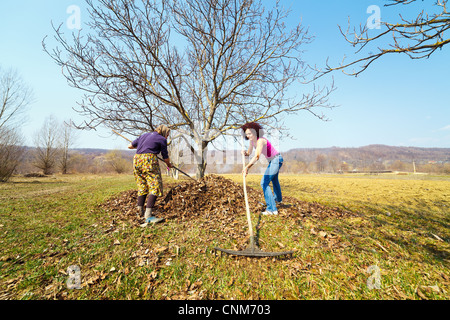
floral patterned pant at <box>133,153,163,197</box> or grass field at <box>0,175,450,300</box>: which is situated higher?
floral patterned pant at <box>133,153,163,197</box>

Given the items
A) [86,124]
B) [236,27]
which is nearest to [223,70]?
[236,27]

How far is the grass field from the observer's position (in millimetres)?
2012

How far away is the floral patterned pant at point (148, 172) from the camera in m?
3.84

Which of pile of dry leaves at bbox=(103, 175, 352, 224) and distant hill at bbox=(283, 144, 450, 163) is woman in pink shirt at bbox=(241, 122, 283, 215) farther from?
distant hill at bbox=(283, 144, 450, 163)

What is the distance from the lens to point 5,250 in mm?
2816

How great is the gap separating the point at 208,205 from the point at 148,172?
1.86 m

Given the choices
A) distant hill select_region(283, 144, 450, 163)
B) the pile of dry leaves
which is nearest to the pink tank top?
the pile of dry leaves

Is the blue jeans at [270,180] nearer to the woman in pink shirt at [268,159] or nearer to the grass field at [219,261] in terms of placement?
the woman in pink shirt at [268,159]

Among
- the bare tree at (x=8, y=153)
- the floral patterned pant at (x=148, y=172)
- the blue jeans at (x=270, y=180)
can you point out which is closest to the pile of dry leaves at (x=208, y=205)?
the blue jeans at (x=270, y=180)

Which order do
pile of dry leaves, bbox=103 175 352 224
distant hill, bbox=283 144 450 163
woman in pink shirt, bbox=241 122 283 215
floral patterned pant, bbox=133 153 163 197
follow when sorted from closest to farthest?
floral patterned pant, bbox=133 153 163 197, woman in pink shirt, bbox=241 122 283 215, pile of dry leaves, bbox=103 175 352 224, distant hill, bbox=283 144 450 163

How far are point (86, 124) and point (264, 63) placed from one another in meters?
7.13

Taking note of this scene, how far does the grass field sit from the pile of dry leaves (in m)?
0.42

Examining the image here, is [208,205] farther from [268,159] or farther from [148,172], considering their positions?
[268,159]
